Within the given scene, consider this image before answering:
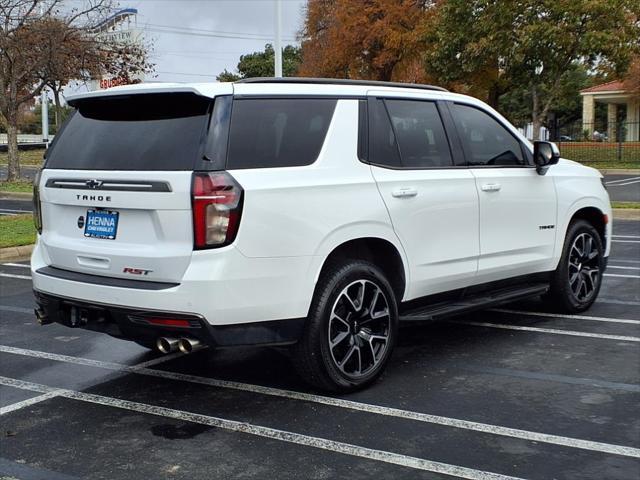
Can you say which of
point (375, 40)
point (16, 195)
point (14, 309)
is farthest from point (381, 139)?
point (375, 40)

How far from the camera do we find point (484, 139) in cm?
598

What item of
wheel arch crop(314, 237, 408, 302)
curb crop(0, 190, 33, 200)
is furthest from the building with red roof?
wheel arch crop(314, 237, 408, 302)

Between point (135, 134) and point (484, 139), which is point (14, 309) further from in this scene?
point (484, 139)

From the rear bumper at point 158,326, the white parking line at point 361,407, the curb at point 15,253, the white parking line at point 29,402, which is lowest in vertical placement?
the white parking line at point 29,402

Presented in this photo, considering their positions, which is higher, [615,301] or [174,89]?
[174,89]

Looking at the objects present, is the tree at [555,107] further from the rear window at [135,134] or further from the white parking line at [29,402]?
the white parking line at [29,402]

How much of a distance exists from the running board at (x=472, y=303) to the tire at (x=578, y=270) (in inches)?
10.9

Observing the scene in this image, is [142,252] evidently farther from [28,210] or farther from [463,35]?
[463,35]

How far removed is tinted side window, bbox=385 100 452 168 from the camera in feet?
17.3

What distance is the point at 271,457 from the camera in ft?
12.6

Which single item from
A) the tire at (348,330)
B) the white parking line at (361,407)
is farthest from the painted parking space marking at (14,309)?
the tire at (348,330)

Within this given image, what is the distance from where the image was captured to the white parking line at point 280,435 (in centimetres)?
367

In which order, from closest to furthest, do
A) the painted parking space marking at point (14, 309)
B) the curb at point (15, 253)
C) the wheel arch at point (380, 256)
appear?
the wheel arch at point (380, 256) < the painted parking space marking at point (14, 309) < the curb at point (15, 253)

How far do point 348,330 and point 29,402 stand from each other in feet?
6.63
